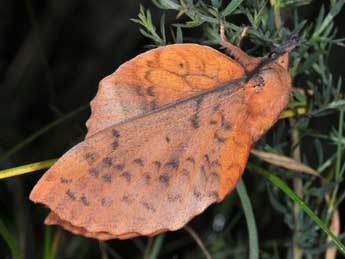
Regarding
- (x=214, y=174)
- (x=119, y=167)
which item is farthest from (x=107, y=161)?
(x=214, y=174)

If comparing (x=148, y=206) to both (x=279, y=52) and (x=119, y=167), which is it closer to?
(x=119, y=167)

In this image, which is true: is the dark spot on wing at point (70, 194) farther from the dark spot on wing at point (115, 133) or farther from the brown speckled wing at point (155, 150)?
the dark spot on wing at point (115, 133)

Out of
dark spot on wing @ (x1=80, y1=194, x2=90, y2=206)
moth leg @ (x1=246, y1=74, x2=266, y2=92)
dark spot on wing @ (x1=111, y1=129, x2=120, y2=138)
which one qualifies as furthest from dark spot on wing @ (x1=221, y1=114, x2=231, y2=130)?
dark spot on wing @ (x1=80, y1=194, x2=90, y2=206)

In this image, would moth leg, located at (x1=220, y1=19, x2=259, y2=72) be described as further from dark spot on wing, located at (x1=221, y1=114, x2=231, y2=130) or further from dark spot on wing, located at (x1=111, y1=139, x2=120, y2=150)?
dark spot on wing, located at (x1=111, y1=139, x2=120, y2=150)

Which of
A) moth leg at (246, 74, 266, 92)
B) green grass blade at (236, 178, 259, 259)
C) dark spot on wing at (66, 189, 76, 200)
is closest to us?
dark spot on wing at (66, 189, 76, 200)

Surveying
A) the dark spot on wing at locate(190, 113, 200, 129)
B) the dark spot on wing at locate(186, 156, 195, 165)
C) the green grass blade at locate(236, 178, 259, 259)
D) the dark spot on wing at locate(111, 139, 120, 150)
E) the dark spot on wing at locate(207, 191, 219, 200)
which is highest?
the dark spot on wing at locate(111, 139, 120, 150)

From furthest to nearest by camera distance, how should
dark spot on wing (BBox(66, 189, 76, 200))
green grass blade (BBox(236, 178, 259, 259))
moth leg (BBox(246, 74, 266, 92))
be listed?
green grass blade (BBox(236, 178, 259, 259)) < moth leg (BBox(246, 74, 266, 92)) < dark spot on wing (BBox(66, 189, 76, 200))
